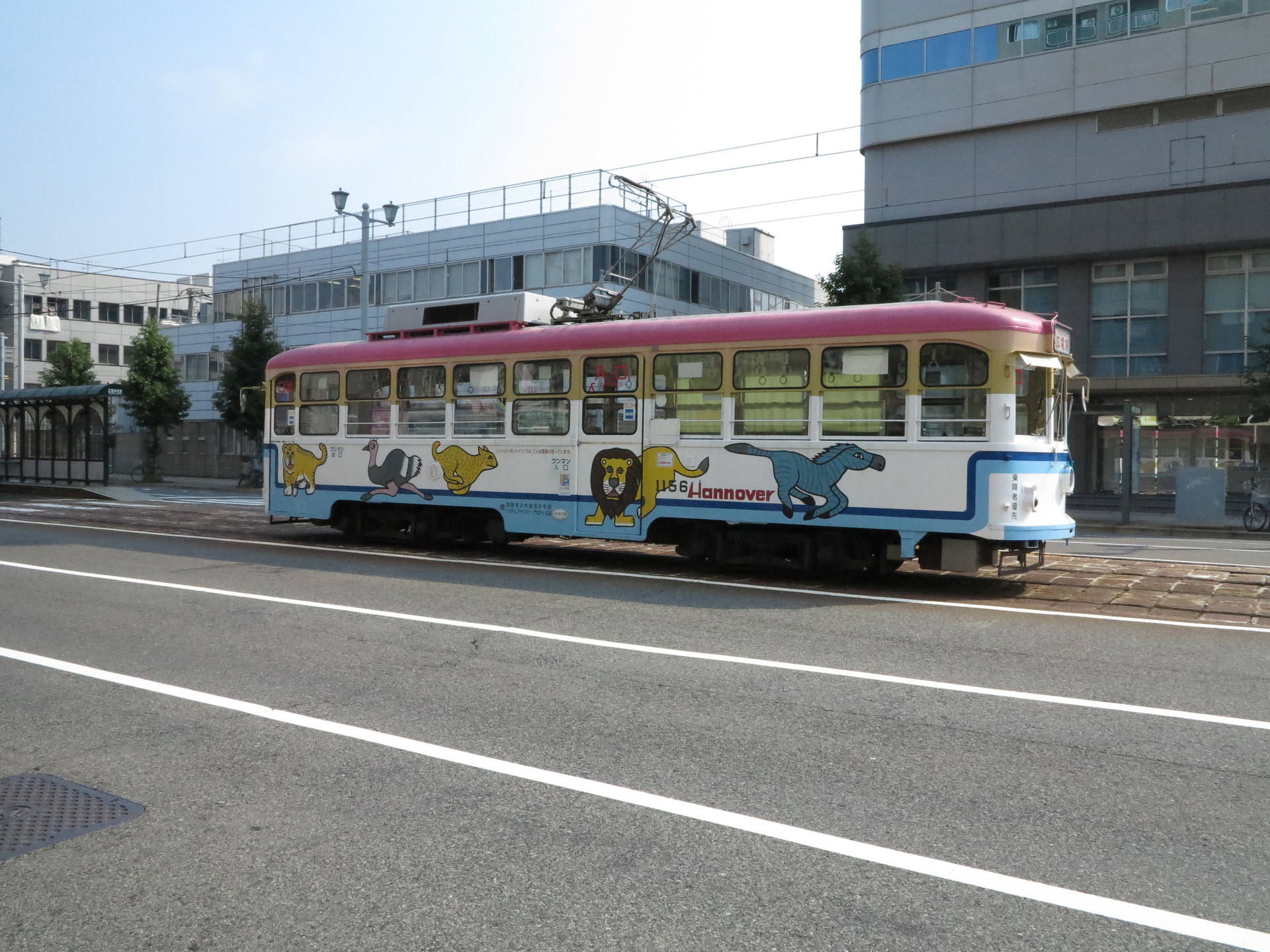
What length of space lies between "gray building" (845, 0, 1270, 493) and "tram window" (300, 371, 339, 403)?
22.4 meters

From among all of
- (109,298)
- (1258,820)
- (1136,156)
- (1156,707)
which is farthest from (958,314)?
(109,298)

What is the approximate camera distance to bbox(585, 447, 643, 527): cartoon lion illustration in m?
12.8

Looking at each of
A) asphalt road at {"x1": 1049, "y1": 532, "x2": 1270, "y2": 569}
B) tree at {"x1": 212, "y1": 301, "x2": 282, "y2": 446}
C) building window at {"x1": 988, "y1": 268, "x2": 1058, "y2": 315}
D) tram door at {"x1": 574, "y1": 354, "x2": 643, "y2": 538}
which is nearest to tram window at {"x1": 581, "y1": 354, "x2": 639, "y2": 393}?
tram door at {"x1": 574, "y1": 354, "x2": 643, "y2": 538}

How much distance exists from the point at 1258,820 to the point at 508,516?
10550 mm

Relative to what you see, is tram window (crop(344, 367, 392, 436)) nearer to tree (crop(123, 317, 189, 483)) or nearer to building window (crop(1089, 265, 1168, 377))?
building window (crop(1089, 265, 1168, 377))

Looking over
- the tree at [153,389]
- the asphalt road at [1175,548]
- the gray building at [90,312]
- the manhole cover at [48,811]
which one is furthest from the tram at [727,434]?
the gray building at [90,312]

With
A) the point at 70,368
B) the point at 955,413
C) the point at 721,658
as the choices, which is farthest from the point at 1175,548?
the point at 70,368

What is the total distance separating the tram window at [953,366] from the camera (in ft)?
35.1

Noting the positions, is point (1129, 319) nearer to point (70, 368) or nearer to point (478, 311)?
point (478, 311)

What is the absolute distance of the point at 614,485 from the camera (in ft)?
42.4

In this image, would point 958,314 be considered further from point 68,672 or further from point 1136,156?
point 1136,156

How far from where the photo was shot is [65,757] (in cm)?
523

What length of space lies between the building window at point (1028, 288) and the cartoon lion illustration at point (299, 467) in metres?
22.8

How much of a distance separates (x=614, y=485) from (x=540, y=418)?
4.83ft
